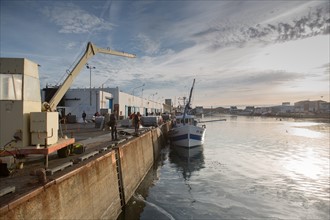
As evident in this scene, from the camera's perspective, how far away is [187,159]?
30.7 m

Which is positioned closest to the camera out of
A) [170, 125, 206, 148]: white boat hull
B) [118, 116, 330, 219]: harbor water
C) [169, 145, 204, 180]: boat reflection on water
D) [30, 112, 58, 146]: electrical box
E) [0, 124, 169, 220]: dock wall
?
[0, 124, 169, 220]: dock wall

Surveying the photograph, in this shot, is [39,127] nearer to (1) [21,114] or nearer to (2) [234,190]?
(1) [21,114]

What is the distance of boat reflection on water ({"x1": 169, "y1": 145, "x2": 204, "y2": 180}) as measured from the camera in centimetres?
2526

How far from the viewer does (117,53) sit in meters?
22.5

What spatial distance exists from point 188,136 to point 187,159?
5977 mm

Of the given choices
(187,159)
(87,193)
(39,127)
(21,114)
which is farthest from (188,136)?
(21,114)

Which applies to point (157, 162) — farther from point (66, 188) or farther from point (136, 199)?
point (66, 188)

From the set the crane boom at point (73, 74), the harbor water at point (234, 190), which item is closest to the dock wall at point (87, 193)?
the harbor water at point (234, 190)

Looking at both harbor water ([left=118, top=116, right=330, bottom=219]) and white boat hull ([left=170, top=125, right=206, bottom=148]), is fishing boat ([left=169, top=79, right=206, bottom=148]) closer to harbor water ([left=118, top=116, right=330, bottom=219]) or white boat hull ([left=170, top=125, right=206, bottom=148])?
white boat hull ([left=170, top=125, right=206, bottom=148])

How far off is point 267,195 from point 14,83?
14.7 meters

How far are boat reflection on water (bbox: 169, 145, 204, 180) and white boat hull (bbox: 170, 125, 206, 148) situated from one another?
590 millimetres

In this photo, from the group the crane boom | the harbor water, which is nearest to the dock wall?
the harbor water

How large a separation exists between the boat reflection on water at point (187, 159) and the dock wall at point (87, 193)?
773cm

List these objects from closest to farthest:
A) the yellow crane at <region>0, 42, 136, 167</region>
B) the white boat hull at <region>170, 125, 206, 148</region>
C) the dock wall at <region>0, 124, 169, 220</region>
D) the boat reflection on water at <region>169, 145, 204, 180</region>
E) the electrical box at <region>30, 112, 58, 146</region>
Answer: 1. the dock wall at <region>0, 124, 169, 220</region>
2. the yellow crane at <region>0, 42, 136, 167</region>
3. the electrical box at <region>30, 112, 58, 146</region>
4. the boat reflection on water at <region>169, 145, 204, 180</region>
5. the white boat hull at <region>170, 125, 206, 148</region>
